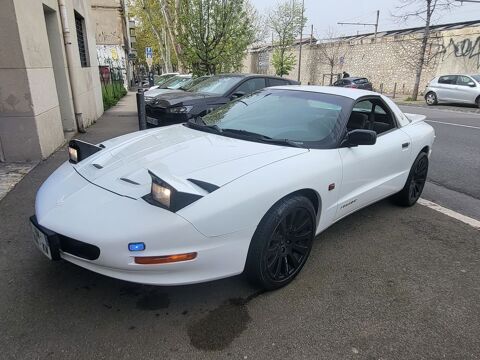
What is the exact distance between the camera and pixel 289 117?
351cm

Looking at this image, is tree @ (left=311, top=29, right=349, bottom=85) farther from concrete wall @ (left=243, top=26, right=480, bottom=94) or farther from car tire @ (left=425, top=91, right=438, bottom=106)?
car tire @ (left=425, top=91, right=438, bottom=106)

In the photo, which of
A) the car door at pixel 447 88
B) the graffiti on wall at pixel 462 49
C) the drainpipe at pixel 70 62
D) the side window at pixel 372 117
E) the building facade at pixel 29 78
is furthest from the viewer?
the graffiti on wall at pixel 462 49

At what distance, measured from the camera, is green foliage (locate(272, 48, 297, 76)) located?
140ft

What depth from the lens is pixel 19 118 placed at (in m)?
5.86

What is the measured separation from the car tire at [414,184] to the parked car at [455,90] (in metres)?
15.4

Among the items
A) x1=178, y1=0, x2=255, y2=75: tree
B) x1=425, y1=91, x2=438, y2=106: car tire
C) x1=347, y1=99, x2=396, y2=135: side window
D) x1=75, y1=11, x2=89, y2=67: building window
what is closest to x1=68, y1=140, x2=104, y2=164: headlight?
x1=347, y1=99, x2=396, y2=135: side window

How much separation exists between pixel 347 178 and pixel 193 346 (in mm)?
1842

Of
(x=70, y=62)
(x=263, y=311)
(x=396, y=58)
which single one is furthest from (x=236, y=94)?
(x=396, y=58)

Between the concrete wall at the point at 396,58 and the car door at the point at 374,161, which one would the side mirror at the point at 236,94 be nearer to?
the car door at the point at 374,161

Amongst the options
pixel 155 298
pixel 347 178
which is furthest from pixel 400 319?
pixel 155 298

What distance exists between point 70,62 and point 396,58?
28.5 m

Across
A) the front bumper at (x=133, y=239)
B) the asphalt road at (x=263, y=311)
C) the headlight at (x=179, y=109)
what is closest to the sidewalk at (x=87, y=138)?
the asphalt road at (x=263, y=311)

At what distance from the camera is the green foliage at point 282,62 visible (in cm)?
4268

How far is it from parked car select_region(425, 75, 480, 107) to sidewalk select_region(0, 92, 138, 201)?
14611mm
